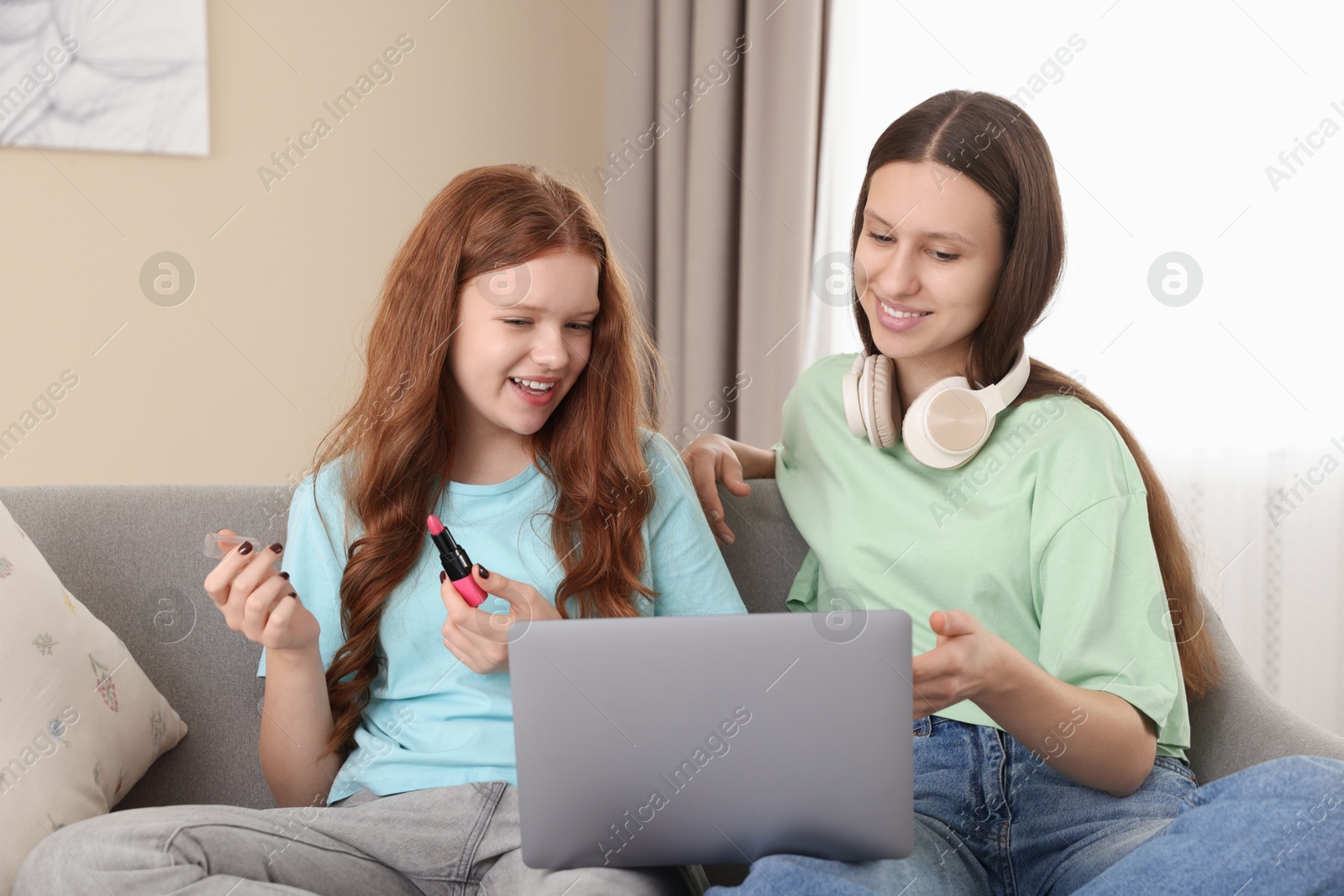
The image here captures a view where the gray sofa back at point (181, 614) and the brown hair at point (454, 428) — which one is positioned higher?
the brown hair at point (454, 428)

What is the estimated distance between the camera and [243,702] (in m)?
1.33

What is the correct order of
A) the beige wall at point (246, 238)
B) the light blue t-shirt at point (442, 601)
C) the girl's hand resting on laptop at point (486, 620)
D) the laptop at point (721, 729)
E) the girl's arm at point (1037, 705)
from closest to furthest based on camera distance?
1. the laptop at point (721, 729)
2. the girl's arm at point (1037, 705)
3. the girl's hand resting on laptop at point (486, 620)
4. the light blue t-shirt at point (442, 601)
5. the beige wall at point (246, 238)

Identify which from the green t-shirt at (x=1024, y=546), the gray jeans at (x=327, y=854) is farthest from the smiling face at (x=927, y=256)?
the gray jeans at (x=327, y=854)

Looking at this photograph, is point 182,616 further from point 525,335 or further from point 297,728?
point 525,335

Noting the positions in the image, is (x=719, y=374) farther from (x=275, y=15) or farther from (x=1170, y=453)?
(x=275, y=15)

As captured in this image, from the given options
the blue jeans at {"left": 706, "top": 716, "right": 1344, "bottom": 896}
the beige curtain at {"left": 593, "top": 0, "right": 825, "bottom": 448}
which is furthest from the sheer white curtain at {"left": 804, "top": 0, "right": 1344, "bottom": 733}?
the blue jeans at {"left": 706, "top": 716, "right": 1344, "bottom": 896}

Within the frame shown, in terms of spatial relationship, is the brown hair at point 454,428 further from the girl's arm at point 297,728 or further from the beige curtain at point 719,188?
the beige curtain at point 719,188

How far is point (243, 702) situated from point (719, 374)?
145 centimetres

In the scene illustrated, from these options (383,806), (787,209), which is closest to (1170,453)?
(787,209)

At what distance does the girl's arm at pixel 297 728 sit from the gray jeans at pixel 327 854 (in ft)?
0.16

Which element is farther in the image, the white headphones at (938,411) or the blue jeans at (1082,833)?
the white headphones at (938,411)

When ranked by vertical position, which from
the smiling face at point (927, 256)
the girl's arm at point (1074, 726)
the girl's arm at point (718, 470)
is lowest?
the girl's arm at point (1074, 726)

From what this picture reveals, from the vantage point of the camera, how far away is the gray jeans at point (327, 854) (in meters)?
0.90

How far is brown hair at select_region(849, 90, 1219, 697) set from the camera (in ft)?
3.90
